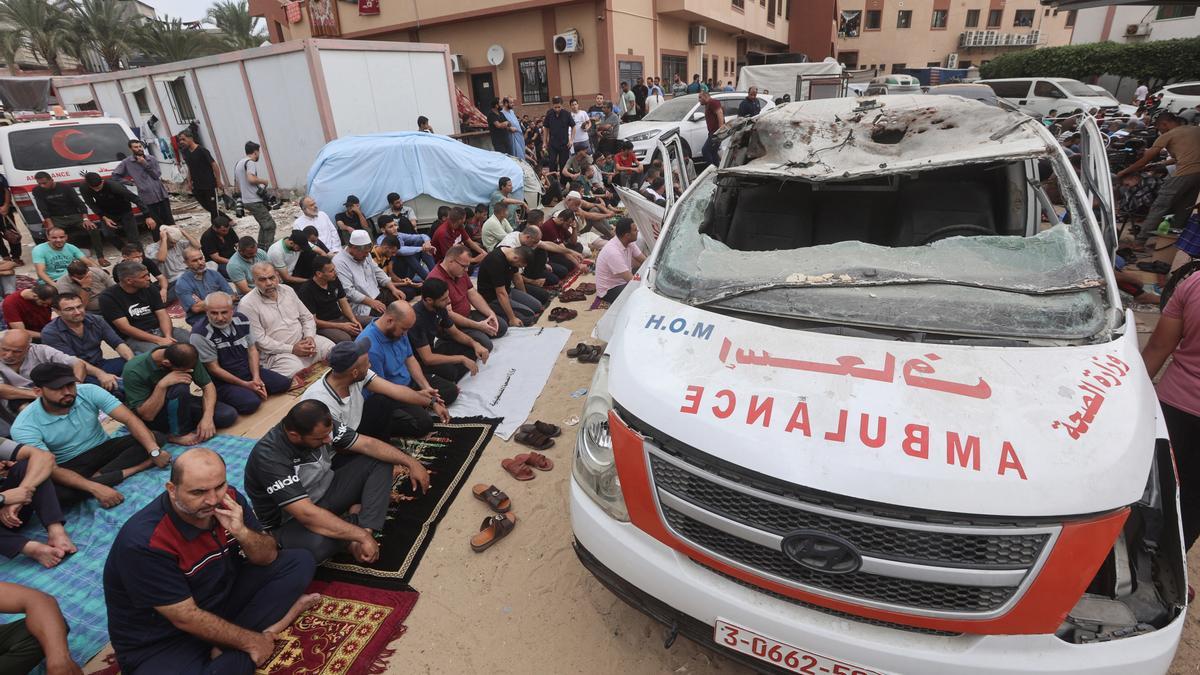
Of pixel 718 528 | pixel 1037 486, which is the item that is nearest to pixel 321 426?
pixel 718 528

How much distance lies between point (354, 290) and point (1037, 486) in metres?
6.36

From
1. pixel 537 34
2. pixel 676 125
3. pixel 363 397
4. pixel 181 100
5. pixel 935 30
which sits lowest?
pixel 363 397

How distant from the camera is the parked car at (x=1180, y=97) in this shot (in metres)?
15.5

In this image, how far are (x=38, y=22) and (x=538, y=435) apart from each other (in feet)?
121

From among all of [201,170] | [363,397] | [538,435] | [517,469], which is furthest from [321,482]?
[201,170]

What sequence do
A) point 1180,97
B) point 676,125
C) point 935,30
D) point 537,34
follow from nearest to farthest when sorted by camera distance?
point 676,125 → point 1180,97 → point 537,34 → point 935,30

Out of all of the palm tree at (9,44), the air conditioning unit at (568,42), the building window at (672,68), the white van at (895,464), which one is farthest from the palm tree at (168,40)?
the white van at (895,464)

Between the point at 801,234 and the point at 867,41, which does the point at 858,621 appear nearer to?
the point at 801,234

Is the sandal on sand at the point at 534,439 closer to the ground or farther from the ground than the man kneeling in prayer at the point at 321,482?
closer to the ground

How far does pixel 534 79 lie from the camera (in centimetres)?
1909

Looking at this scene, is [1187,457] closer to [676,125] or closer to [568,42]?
[676,125]

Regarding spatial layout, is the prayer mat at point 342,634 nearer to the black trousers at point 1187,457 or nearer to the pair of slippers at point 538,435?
the pair of slippers at point 538,435

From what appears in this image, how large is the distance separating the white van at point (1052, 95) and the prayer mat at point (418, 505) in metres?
18.8

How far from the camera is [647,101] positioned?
54.7ft
